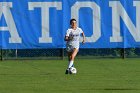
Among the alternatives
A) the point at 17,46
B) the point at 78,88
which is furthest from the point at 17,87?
the point at 17,46

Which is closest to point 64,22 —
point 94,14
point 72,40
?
point 94,14

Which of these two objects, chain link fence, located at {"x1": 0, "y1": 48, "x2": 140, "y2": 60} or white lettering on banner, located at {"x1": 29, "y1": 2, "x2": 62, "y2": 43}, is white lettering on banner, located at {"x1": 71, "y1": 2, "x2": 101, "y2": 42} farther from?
chain link fence, located at {"x1": 0, "y1": 48, "x2": 140, "y2": 60}

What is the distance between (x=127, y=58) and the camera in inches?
1158

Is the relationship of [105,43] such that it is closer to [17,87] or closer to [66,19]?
[66,19]

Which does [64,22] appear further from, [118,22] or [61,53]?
[118,22]

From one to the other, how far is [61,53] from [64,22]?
1629mm

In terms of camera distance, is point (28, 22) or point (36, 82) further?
point (28, 22)

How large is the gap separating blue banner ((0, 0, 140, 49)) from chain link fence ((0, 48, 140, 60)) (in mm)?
650

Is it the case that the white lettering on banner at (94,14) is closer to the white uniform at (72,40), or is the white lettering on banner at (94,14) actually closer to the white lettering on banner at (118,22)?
the white lettering on banner at (118,22)

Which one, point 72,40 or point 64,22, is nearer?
point 72,40

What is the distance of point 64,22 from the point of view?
28656 millimetres

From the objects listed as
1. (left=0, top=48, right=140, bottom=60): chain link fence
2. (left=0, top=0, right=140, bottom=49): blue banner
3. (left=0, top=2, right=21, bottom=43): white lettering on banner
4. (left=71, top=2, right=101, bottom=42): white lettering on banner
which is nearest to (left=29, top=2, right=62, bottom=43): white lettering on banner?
(left=0, top=0, right=140, bottom=49): blue banner

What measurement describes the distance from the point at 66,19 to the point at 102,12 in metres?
1.88

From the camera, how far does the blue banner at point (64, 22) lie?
1116 inches
